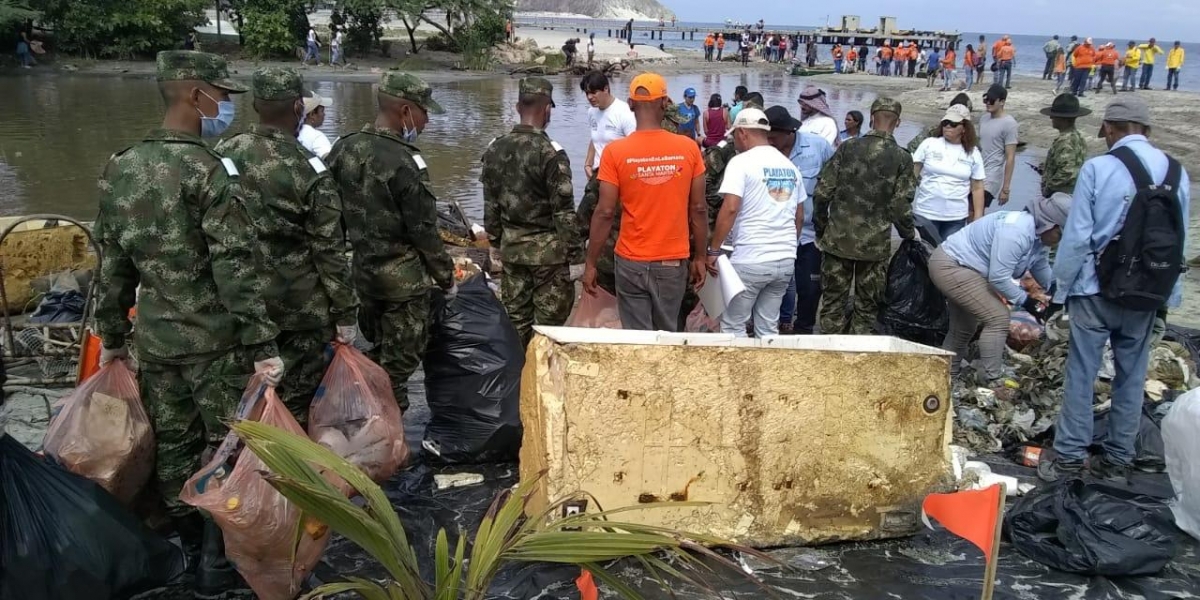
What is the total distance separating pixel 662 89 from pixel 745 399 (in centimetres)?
165

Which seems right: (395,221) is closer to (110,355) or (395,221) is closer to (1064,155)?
(110,355)

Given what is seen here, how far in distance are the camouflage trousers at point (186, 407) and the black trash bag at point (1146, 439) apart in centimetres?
403

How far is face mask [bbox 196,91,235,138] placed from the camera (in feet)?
9.64

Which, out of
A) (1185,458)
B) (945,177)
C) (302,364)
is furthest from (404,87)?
(945,177)

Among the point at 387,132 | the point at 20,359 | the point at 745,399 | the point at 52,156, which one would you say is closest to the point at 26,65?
the point at 52,156

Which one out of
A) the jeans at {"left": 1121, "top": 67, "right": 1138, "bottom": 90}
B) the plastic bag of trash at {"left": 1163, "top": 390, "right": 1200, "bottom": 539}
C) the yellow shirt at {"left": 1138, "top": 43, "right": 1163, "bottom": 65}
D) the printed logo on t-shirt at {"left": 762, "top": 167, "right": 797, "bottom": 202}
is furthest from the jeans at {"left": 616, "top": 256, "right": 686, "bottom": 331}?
the jeans at {"left": 1121, "top": 67, "right": 1138, "bottom": 90}

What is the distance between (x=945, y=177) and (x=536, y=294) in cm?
318

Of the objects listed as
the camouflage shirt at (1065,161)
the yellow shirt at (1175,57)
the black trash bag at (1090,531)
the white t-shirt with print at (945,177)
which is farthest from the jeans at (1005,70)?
the black trash bag at (1090,531)

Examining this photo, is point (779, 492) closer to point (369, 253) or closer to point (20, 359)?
point (369, 253)

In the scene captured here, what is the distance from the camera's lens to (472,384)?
3.93 meters

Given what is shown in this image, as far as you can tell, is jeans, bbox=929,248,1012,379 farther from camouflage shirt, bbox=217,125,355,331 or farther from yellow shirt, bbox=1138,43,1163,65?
yellow shirt, bbox=1138,43,1163,65

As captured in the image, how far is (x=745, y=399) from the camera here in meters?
3.10

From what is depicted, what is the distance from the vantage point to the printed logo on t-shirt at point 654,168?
158 inches

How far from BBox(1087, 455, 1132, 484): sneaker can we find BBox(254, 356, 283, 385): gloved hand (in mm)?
3732
